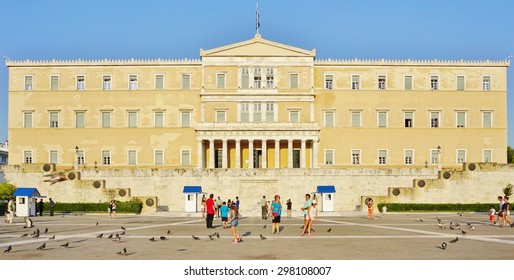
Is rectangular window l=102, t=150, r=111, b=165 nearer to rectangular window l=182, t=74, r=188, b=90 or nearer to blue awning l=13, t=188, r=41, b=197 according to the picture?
rectangular window l=182, t=74, r=188, b=90

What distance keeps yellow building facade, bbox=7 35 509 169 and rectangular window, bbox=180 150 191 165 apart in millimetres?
98

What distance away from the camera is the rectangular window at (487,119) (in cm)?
6378

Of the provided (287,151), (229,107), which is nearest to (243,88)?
(229,107)

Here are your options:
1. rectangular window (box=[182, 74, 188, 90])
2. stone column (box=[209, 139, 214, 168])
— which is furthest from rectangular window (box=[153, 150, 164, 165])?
rectangular window (box=[182, 74, 188, 90])

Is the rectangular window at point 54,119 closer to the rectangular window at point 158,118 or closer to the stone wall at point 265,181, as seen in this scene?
the rectangular window at point 158,118

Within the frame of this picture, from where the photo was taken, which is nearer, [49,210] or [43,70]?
[49,210]

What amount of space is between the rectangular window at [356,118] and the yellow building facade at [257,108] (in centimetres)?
10

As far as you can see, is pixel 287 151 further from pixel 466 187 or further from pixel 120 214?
pixel 120 214

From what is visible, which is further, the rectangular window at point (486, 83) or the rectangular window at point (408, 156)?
the rectangular window at point (486, 83)

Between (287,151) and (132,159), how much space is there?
15.2 metres

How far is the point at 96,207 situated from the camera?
4394 centimetres

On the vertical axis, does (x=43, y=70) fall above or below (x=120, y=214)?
above

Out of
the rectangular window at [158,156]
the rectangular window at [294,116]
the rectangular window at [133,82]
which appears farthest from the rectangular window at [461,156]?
the rectangular window at [133,82]

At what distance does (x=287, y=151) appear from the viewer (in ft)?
210
